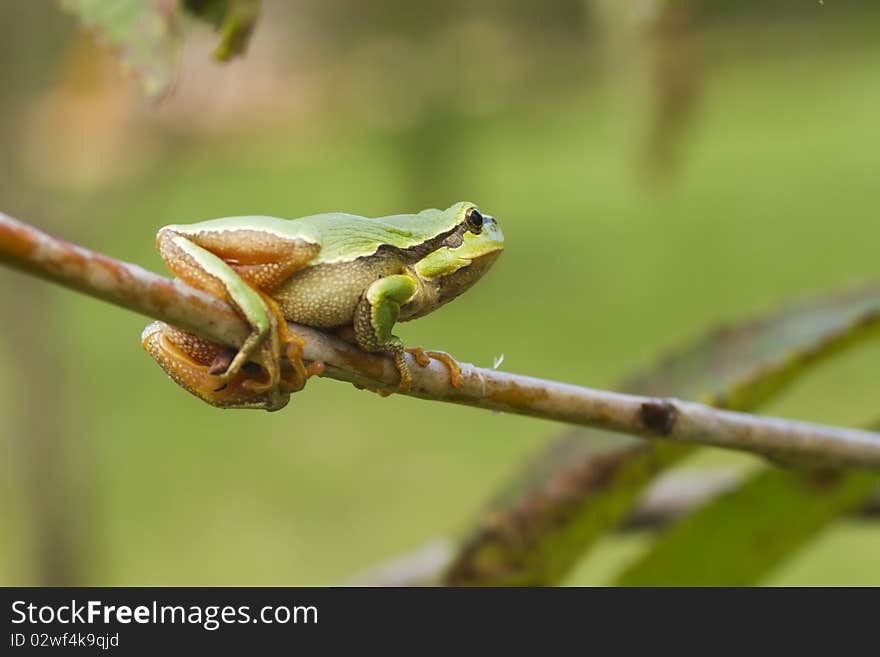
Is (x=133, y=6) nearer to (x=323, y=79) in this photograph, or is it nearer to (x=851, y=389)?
(x=851, y=389)

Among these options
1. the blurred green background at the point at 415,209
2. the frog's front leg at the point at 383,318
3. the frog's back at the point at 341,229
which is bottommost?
the frog's front leg at the point at 383,318

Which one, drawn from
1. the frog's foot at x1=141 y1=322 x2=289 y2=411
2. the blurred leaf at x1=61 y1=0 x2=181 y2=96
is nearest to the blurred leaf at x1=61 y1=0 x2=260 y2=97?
the blurred leaf at x1=61 y1=0 x2=181 y2=96

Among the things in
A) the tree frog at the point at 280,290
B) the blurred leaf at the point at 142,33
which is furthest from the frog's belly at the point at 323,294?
the blurred leaf at the point at 142,33

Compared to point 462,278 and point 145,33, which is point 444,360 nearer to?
point 462,278

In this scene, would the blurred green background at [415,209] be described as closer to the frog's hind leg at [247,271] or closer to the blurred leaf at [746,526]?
the blurred leaf at [746,526]

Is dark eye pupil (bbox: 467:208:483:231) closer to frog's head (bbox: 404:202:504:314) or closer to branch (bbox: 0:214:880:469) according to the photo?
frog's head (bbox: 404:202:504:314)

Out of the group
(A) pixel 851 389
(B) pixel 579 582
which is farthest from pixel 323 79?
(B) pixel 579 582

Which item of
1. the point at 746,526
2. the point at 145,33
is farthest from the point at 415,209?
the point at 145,33
